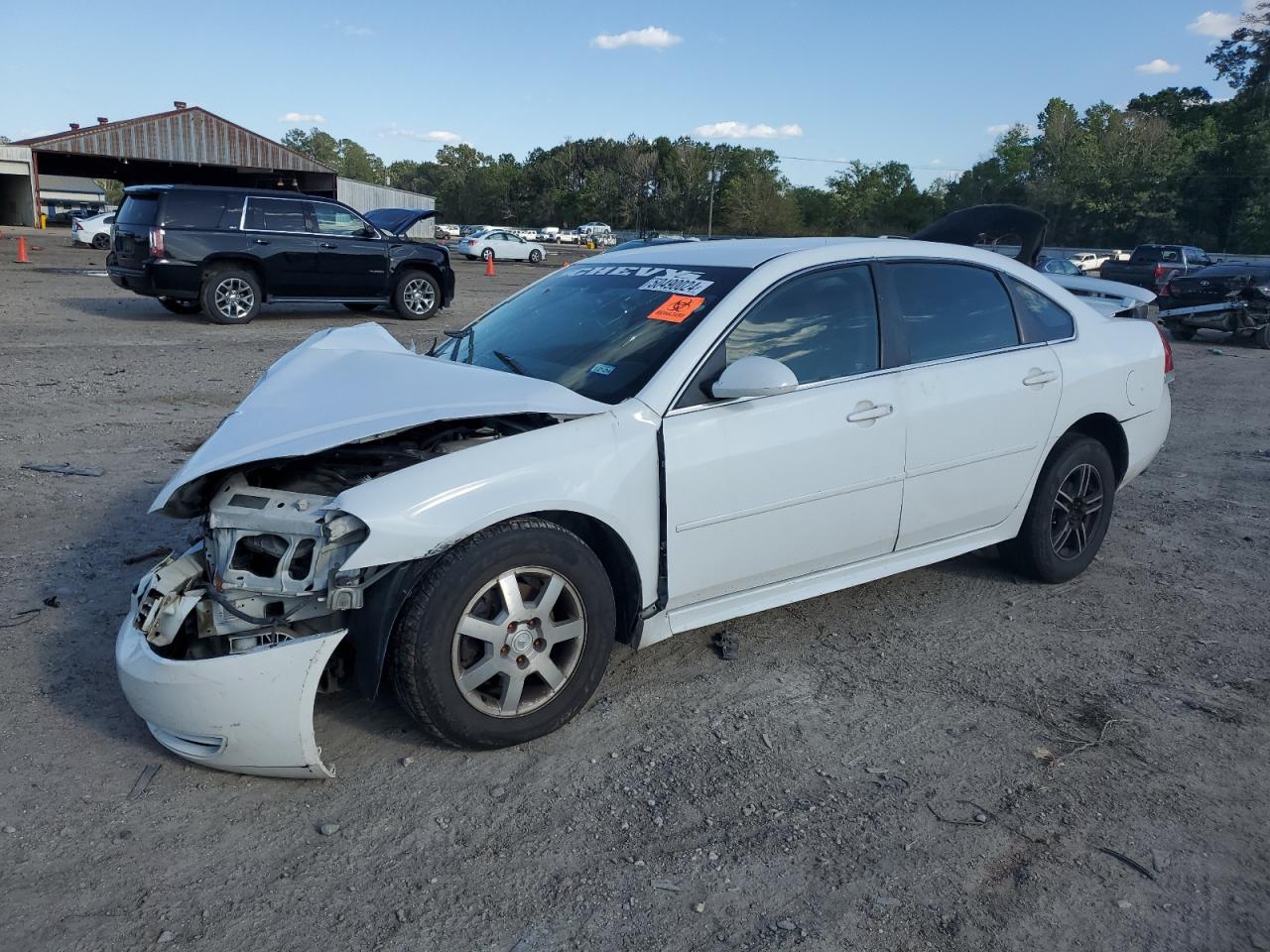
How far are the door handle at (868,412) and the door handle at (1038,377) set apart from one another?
36.4 inches

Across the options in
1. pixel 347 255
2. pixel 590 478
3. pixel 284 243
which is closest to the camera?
pixel 590 478

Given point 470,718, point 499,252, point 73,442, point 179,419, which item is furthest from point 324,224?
point 499,252

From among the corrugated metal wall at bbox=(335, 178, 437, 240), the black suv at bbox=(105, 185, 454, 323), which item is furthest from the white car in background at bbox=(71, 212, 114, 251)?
the black suv at bbox=(105, 185, 454, 323)

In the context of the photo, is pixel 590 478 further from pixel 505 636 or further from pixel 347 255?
pixel 347 255

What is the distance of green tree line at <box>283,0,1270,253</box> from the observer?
54781 millimetres

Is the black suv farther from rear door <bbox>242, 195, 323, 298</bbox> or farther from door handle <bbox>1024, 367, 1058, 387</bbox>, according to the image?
door handle <bbox>1024, 367, 1058, 387</bbox>

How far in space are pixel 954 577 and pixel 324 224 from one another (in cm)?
1186

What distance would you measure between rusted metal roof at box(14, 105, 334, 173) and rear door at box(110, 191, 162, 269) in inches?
1353

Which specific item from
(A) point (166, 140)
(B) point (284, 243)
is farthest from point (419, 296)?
(A) point (166, 140)

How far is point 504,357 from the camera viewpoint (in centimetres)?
404

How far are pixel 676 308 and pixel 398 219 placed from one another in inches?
616

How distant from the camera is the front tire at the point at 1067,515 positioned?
4656 mm

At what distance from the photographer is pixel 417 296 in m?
15.6

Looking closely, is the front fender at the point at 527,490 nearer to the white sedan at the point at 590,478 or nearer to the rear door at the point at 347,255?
the white sedan at the point at 590,478
